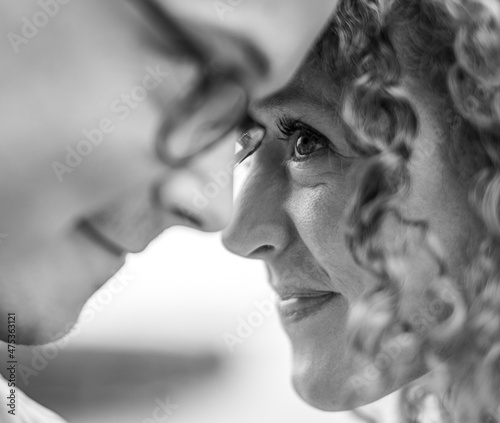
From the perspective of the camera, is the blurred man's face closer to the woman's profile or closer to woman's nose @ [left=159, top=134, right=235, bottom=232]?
woman's nose @ [left=159, top=134, right=235, bottom=232]

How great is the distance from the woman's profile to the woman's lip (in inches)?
2.5

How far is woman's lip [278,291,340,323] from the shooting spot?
75cm

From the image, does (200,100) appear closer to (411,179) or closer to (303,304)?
(411,179)

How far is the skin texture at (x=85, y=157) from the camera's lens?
17.4 inches

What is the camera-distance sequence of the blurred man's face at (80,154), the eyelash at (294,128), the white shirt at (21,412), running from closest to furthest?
the blurred man's face at (80,154) < the white shirt at (21,412) < the eyelash at (294,128)

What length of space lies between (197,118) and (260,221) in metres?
0.26

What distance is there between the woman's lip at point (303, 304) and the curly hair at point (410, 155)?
0.12 meters

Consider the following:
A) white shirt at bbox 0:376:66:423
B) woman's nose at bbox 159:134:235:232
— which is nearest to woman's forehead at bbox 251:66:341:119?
woman's nose at bbox 159:134:235:232

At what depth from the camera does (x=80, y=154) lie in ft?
1.54

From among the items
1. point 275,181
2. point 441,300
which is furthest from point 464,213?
point 275,181

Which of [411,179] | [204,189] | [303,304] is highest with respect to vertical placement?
[204,189]

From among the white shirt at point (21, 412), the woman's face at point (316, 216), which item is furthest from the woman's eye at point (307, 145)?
the white shirt at point (21, 412)

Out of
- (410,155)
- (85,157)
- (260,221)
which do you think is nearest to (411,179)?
(410,155)

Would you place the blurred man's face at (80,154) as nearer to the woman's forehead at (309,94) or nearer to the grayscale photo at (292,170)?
the grayscale photo at (292,170)
